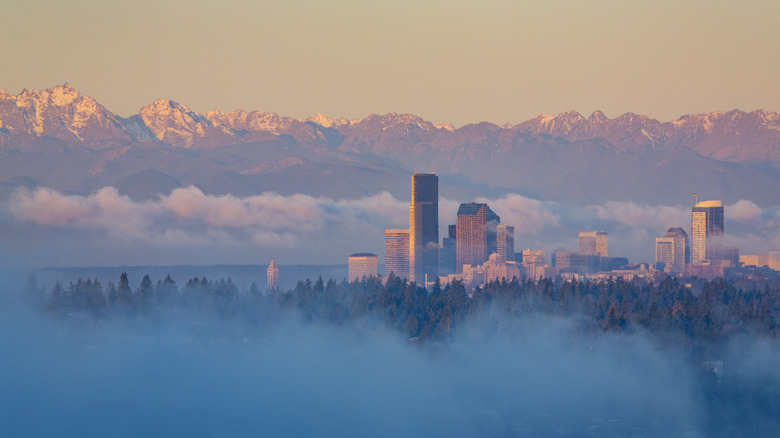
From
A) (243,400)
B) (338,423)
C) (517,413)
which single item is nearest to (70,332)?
(243,400)

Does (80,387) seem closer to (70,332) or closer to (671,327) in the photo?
(70,332)

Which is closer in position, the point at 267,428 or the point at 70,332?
the point at 267,428

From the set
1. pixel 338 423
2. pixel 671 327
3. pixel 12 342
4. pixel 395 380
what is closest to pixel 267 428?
pixel 338 423

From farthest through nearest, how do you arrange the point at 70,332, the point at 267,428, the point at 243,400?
the point at 70,332
the point at 243,400
the point at 267,428

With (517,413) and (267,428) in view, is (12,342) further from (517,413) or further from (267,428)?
(517,413)

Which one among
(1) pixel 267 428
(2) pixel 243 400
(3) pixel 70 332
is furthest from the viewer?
(3) pixel 70 332

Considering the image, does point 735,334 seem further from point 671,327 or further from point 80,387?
point 80,387

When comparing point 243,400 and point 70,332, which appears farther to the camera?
point 70,332
